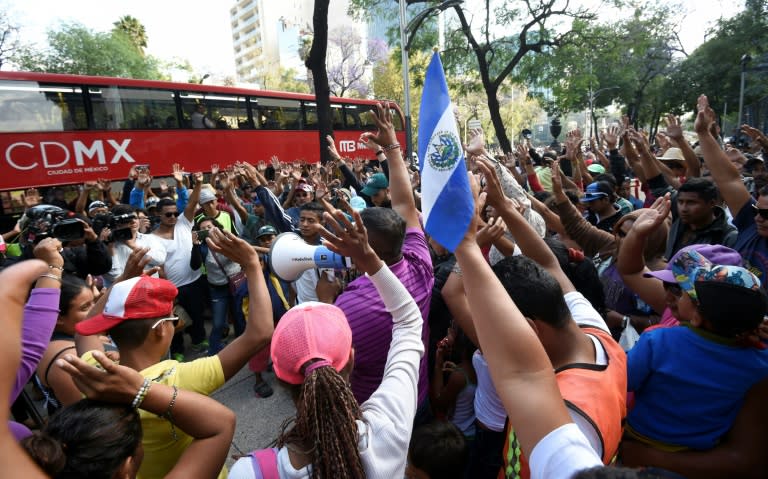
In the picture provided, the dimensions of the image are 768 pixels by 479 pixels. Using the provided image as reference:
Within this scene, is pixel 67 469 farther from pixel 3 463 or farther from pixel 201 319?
pixel 201 319

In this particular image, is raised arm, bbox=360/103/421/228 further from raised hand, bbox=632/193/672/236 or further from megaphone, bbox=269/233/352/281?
raised hand, bbox=632/193/672/236

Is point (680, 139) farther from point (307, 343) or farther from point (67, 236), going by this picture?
point (67, 236)

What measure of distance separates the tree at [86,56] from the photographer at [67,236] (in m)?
27.7

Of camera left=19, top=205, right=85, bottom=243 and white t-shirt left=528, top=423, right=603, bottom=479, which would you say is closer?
white t-shirt left=528, top=423, right=603, bottom=479

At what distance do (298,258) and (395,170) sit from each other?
0.86 meters

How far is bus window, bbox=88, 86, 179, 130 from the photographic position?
Result: 10.3 meters


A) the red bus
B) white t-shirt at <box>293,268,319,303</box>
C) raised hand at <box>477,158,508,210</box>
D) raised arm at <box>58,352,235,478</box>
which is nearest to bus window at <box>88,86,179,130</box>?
the red bus

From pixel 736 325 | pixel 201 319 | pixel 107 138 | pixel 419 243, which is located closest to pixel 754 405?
pixel 736 325

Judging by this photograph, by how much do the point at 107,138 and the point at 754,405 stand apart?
41.0 ft

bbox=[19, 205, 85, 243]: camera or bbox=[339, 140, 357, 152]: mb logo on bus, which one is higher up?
bbox=[339, 140, 357, 152]: mb logo on bus

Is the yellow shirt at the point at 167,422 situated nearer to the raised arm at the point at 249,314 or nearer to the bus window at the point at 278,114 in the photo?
the raised arm at the point at 249,314

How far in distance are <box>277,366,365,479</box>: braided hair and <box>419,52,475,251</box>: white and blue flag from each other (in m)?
0.51

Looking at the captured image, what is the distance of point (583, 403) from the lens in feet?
3.59

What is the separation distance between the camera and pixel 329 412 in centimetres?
111
